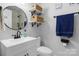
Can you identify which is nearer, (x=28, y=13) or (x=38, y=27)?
(x=28, y=13)

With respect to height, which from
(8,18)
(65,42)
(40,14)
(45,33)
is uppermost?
(40,14)

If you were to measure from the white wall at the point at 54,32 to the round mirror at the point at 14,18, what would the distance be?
0.56 m

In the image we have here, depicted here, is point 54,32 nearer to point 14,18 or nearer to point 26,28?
point 26,28

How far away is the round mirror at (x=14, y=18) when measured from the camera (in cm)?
164

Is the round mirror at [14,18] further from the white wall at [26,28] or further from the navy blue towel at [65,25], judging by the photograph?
the navy blue towel at [65,25]

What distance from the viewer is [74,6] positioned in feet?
5.42

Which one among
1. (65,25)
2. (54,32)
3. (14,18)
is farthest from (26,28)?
(65,25)

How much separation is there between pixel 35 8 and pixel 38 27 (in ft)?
1.80

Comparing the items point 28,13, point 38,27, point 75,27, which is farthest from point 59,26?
point 28,13

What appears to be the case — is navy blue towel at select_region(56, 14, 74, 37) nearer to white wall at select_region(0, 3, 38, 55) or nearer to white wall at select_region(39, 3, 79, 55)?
white wall at select_region(39, 3, 79, 55)

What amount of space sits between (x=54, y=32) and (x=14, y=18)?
101 cm

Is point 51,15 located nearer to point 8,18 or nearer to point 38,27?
point 38,27

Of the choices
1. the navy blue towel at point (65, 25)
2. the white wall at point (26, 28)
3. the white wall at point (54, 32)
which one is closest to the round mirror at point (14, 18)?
the white wall at point (26, 28)

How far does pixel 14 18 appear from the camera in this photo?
1.77m
